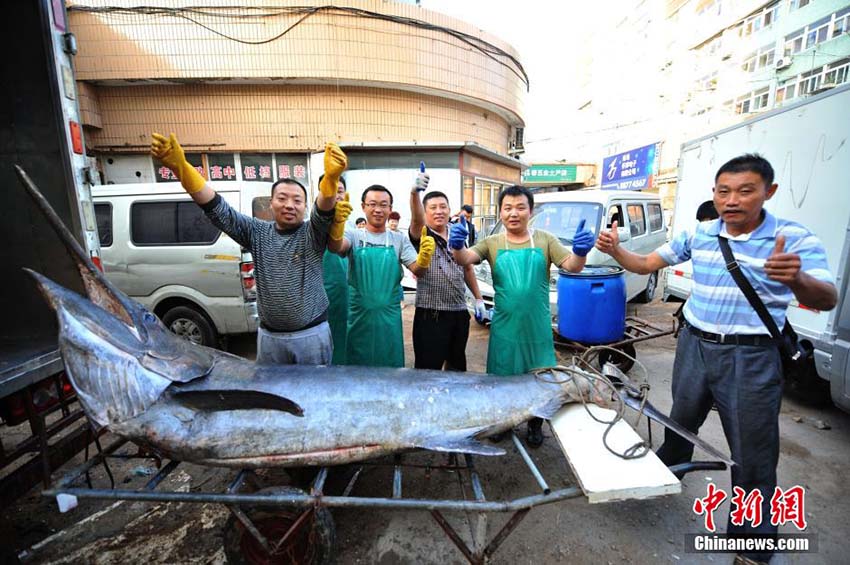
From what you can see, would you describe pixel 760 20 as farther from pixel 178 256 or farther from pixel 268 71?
pixel 178 256

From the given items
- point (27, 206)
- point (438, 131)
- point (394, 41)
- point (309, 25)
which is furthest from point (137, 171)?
point (27, 206)

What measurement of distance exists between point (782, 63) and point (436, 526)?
93.9 ft

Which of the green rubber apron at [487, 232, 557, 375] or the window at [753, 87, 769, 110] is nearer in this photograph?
the green rubber apron at [487, 232, 557, 375]

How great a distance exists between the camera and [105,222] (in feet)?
14.8

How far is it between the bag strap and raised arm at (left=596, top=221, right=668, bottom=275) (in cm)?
35

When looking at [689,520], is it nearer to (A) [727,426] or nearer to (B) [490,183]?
(A) [727,426]

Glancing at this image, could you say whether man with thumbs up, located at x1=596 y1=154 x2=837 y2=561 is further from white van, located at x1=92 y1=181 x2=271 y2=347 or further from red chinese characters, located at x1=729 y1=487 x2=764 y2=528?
white van, located at x1=92 y1=181 x2=271 y2=347

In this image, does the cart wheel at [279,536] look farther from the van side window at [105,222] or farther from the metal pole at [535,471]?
the van side window at [105,222]

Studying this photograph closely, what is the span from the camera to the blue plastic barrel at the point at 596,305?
379 centimetres

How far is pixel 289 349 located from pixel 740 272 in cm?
262

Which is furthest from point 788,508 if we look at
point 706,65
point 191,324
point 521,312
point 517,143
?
point 706,65

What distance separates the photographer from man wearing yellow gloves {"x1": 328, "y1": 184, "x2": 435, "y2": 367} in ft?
9.29

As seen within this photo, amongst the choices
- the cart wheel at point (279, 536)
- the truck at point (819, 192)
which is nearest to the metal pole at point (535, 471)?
the cart wheel at point (279, 536)

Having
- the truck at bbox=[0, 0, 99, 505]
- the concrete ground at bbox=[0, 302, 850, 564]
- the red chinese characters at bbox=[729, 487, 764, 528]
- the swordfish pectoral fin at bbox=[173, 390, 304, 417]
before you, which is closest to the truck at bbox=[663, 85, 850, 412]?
the concrete ground at bbox=[0, 302, 850, 564]
